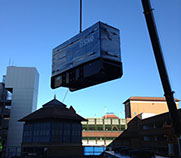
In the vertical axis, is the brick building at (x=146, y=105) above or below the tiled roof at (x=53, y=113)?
above

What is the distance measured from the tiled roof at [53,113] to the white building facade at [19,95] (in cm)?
1670

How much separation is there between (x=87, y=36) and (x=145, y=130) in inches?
1939

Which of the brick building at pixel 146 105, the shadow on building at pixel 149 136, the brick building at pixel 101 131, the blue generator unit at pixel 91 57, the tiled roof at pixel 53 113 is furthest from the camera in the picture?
the brick building at pixel 146 105

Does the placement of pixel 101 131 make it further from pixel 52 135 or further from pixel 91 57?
pixel 91 57

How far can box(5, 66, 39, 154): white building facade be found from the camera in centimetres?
5416

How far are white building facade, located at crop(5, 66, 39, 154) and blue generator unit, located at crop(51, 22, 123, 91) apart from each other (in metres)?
49.5

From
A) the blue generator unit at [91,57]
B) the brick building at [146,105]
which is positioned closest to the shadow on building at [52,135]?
the blue generator unit at [91,57]

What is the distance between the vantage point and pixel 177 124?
1695 centimetres

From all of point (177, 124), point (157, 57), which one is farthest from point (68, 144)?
point (157, 57)

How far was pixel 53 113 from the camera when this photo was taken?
3734 centimetres

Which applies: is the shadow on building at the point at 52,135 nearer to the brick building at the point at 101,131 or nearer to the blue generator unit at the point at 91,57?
the blue generator unit at the point at 91,57

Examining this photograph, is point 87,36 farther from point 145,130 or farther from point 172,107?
point 145,130

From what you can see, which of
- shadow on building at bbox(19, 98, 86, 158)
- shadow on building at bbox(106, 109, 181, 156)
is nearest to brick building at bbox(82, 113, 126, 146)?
shadow on building at bbox(106, 109, 181, 156)

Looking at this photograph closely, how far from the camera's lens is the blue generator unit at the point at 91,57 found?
8133 millimetres
